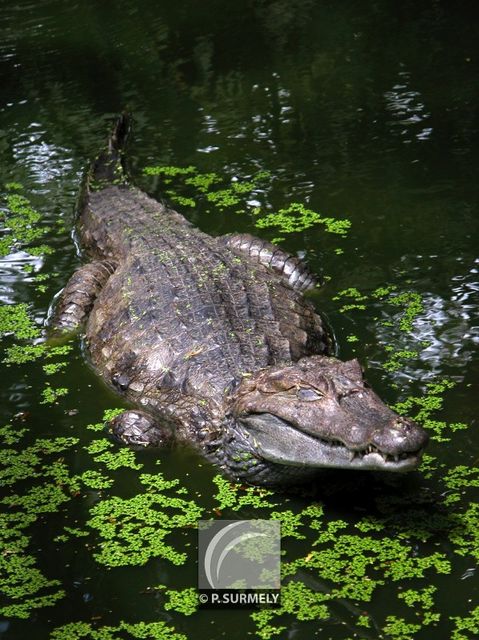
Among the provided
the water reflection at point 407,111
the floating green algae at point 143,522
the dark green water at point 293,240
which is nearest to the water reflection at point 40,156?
the dark green water at point 293,240

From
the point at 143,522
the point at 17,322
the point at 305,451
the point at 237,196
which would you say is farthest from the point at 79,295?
the point at 305,451

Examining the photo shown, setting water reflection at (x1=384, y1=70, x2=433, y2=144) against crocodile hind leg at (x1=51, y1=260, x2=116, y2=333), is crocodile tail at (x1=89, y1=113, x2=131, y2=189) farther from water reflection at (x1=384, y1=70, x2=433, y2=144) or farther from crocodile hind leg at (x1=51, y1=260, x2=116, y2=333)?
water reflection at (x1=384, y1=70, x2=433, y2=144)

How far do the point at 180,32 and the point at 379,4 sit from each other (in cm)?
242

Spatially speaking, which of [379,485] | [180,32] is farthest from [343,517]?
[180,32]

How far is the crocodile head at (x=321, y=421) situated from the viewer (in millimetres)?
4203

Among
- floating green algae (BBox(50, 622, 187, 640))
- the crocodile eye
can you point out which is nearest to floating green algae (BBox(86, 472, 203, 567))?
floating green algae (BBox(50, 622, 187, 640))

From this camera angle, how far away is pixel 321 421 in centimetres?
452

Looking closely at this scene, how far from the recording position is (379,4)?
12344mm

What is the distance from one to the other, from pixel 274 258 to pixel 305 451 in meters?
2.45

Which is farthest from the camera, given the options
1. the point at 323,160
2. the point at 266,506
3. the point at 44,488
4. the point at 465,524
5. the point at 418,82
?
the point at 418,82

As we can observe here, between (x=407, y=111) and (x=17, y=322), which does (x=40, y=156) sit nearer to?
(x=17, y=322)

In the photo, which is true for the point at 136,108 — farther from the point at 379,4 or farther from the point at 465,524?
the point at 465,524

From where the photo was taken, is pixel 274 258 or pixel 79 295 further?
pixel 274 258

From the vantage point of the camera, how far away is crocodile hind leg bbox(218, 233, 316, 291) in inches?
265
